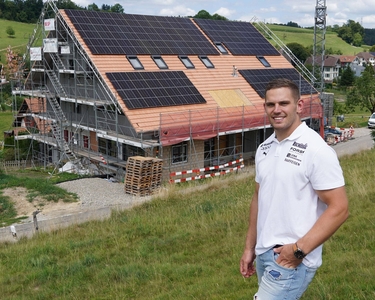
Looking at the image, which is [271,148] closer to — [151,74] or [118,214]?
[118,214]

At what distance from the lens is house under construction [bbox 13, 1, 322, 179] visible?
2322 cm

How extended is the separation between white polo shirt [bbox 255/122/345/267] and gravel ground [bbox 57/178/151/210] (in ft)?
47.6

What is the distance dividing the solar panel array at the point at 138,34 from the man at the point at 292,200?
23.0 metres

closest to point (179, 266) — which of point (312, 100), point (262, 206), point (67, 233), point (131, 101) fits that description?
point (262, 206)

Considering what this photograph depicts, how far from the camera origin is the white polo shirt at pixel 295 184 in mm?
3164

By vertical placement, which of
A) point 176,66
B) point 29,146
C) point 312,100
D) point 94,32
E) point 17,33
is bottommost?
point 29,146

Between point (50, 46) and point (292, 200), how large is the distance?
87.5 ft

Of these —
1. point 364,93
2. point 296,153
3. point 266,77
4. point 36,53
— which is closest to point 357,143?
point 266,77

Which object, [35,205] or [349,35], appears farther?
[349,35]

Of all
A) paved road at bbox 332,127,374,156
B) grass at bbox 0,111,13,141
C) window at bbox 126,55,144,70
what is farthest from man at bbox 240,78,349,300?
grass at bbox 0,111,13,141

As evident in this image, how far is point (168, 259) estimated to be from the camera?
752cm

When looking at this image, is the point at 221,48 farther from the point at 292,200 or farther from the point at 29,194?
the point at 292,200

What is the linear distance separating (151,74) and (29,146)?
1275cm

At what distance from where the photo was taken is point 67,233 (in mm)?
10641
